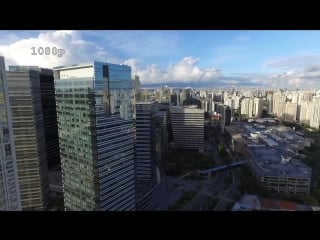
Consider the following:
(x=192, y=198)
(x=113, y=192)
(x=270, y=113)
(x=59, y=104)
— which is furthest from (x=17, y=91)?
(x=270, y=113)

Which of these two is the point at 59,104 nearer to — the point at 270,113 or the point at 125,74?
the point at 125,74

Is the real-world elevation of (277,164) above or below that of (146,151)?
below

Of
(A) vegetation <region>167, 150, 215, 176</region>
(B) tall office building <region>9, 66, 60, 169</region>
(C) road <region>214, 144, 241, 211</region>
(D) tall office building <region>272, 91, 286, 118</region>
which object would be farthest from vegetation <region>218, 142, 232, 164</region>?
(B) tall office building <region>9, 66, 60, 169</region>

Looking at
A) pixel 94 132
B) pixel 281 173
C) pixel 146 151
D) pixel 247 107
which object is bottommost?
pixel 281 173

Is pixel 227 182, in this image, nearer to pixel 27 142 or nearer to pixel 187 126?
pixel 187 126

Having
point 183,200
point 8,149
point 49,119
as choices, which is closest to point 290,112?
point 183,200
